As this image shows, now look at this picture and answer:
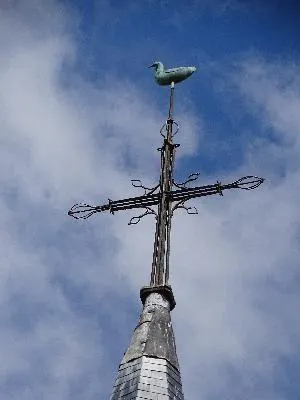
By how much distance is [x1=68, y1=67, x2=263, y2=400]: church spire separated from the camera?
8.86 m

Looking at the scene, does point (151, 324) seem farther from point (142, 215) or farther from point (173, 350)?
point (142, 215)

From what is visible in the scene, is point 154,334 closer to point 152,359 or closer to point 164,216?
point 152,359

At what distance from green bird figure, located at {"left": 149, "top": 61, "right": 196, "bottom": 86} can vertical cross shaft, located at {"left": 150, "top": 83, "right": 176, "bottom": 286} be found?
14 cm

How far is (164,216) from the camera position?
11.1 metres

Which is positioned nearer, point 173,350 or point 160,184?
point 173,350

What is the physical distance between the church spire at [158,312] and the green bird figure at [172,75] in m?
1.02

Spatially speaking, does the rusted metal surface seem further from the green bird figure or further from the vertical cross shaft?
the green bird figure

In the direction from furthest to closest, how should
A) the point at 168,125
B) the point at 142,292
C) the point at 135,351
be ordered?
the point at 168,125, the point at 142,292, the point at 135,351

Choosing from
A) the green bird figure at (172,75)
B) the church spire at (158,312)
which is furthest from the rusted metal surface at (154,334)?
the green bird figure at (172,75)

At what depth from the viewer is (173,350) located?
9.46 metres

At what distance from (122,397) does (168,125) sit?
5.62 m

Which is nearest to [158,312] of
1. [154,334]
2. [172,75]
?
[154,334]

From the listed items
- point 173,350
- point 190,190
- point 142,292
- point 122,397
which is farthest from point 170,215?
point 122,397

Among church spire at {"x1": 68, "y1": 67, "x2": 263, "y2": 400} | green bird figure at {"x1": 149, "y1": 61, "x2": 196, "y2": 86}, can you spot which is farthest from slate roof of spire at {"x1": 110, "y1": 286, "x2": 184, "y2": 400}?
green bird figure at {"x1": 149, "y1": 61, "x2": 196, "y2": 86}
